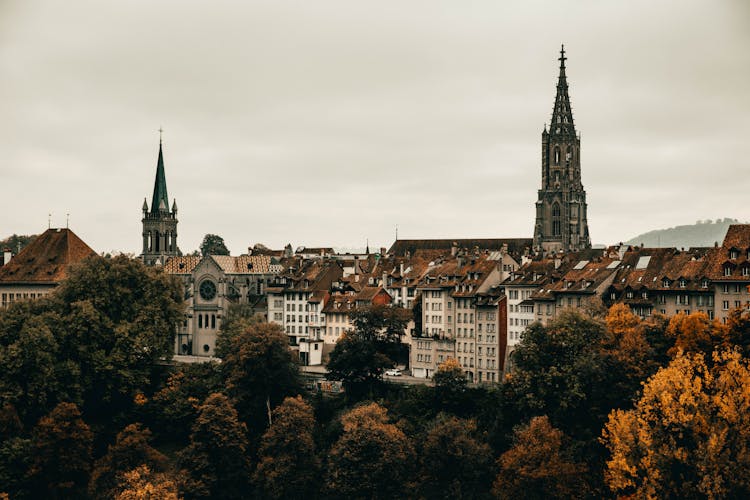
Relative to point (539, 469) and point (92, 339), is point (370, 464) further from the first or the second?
point (92, 339)

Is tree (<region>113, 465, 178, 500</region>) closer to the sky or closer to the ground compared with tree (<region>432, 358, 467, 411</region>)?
closer to the ground

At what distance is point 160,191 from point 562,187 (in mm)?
70544

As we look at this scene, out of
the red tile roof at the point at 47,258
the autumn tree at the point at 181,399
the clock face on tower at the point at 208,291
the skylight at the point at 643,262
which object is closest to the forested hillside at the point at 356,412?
the autumn tree at the point at 181,399

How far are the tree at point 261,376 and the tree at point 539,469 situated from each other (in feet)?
84.5

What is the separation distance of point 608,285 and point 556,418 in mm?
19434

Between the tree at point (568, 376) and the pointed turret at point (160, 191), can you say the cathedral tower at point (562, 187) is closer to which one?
the pointed turret at point (160, 191)

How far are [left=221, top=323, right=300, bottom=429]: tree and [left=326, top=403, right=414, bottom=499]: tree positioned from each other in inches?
595

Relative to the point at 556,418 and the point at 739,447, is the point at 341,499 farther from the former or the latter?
the point at 739,447

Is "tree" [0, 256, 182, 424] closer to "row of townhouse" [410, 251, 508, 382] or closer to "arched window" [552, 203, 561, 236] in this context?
"row of townhouse" [410, 251, 508, 382]

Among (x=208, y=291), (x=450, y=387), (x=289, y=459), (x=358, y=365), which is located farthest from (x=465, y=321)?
(x=208, y=291)

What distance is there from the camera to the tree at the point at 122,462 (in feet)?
264

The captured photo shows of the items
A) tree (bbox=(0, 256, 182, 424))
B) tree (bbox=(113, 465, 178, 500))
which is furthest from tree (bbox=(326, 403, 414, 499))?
tree (bbox=(0, 256, 182, 424))

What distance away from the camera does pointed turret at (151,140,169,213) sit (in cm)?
17638

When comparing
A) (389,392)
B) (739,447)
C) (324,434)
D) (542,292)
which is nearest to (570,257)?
(542,292)
